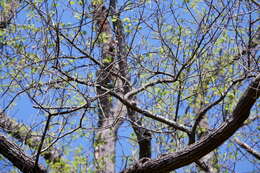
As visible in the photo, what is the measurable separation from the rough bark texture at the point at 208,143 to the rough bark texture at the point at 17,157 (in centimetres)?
121

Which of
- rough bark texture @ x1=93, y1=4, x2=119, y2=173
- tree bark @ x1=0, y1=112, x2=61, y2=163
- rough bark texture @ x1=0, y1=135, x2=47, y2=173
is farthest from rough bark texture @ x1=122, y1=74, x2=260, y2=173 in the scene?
tree bark @ x1=0, y1=112, x2=61, y2=163

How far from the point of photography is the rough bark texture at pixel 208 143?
450cm

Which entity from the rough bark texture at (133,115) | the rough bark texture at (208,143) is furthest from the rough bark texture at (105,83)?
the rough bark texture at (208,143)

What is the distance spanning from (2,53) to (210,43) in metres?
3.00

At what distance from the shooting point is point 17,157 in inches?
213

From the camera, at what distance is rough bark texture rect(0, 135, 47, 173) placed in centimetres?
538

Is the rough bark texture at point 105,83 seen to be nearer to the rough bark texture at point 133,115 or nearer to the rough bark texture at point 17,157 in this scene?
the rough bark texture at point 133,115

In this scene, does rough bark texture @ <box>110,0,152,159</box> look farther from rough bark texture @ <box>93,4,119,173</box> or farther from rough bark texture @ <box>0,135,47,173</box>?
rough bark texture @ <box>0,135,47,173</box>

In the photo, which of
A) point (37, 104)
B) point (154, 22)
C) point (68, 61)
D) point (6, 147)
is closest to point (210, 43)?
point (154, 22)

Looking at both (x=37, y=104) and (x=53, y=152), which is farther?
(x=53, y=152)

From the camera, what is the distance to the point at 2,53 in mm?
6145

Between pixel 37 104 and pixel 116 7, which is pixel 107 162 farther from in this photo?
pixel 37 104

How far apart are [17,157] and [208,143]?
2406mm

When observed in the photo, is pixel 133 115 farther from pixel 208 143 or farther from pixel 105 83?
pixel 208 143
